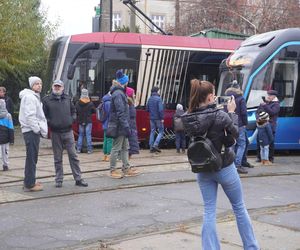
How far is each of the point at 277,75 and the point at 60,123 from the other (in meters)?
7.21

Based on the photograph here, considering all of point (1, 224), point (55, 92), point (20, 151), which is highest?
point (55, 92)

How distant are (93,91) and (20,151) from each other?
285 centimetres

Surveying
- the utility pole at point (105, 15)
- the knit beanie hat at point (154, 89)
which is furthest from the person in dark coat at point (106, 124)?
the utility pole at point (105, 15)

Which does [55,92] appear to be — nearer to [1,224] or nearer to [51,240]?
[1,224]

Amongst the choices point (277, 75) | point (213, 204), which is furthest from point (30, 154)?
point (277, 75)

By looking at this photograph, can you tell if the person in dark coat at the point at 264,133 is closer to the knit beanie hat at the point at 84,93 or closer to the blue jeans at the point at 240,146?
the blue jeans at the point at 240,146

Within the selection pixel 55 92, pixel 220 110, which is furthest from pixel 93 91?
pixel 220 110

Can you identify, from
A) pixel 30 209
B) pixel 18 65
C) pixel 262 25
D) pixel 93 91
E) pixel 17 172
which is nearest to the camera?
pixel 30 209

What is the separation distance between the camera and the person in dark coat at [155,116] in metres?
15.5

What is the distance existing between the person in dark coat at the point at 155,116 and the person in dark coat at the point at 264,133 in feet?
11.5

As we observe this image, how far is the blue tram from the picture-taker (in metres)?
14.5

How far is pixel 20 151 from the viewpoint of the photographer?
16781mm

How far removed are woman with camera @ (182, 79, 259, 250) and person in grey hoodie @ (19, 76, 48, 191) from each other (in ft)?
14.3

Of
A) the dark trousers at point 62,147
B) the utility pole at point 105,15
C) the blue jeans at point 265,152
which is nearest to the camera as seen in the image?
the dark trousers at point 62,147
